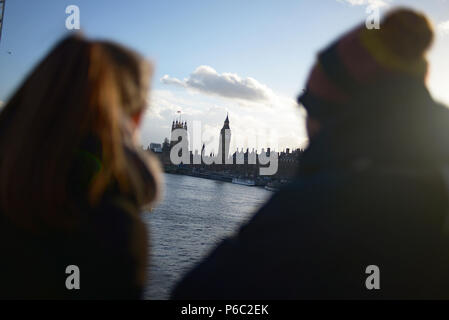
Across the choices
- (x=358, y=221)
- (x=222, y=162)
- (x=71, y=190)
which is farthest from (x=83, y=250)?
(x=222, y=162)

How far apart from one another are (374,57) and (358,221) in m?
0.42

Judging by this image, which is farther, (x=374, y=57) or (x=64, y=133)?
(x=374, y=57)

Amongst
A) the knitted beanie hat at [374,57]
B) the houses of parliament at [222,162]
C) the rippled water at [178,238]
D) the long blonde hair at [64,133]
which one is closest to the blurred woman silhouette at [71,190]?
the long blonde hair at [64,133]

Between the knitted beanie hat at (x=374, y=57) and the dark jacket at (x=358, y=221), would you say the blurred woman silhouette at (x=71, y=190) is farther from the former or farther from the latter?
the knitted beanie hat at (x=374, y=57)

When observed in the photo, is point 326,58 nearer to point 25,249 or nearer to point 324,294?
point 324,294

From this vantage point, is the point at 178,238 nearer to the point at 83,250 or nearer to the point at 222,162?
the point at 83,250

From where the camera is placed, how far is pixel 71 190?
808 mm

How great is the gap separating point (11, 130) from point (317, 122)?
0.79 metres

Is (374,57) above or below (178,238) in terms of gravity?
above

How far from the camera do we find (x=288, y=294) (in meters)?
0.86

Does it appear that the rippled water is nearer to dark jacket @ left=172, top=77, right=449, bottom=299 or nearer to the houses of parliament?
dark jacket @ left=172, top=77, right=449, bottom=299

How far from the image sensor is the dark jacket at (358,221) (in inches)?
32.4

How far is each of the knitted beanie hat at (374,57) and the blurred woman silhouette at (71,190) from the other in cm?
57
